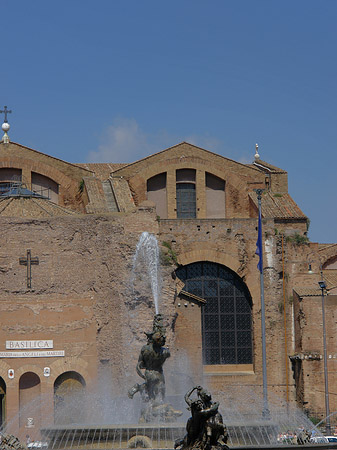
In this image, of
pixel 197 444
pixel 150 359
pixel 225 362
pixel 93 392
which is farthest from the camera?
pixel 225 362

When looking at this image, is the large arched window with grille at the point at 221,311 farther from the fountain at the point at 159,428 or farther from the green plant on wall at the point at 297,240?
the fountain at the point at 159,428


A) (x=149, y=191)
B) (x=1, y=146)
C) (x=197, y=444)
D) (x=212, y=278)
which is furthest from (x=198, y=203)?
(x=197, y=444)

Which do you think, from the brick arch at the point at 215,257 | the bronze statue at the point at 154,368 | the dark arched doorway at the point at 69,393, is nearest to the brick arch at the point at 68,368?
the dark arched doorway at the point at 69,393

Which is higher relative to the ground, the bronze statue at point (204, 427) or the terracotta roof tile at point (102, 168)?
the terracotta roof tile at point (102, 168)

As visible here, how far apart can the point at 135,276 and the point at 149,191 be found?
34.9 ft

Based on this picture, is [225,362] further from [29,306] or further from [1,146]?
[1,146]

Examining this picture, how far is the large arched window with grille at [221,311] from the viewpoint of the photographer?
40.3m

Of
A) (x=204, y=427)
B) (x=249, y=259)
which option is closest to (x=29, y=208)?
(x=249, y=259)

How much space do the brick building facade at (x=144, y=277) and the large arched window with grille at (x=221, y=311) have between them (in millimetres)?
39

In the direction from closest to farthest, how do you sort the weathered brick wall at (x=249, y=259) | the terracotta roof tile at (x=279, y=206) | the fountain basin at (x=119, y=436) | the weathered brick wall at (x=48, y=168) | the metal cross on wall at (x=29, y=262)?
the fountain basin at (x=119, y=436) → the metal cross on wall at (x=29, y=262) → the weathered brick wall at (x=249, y=259) → the terracotta roof tile at (x=279, y=206) → the weathered brick wall at (x=48, y=168)

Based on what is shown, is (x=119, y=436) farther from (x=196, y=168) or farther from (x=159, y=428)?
(x=196, y=168)

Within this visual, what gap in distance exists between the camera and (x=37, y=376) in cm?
3469

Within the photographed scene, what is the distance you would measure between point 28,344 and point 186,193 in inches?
520

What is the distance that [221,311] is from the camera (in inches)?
1597
